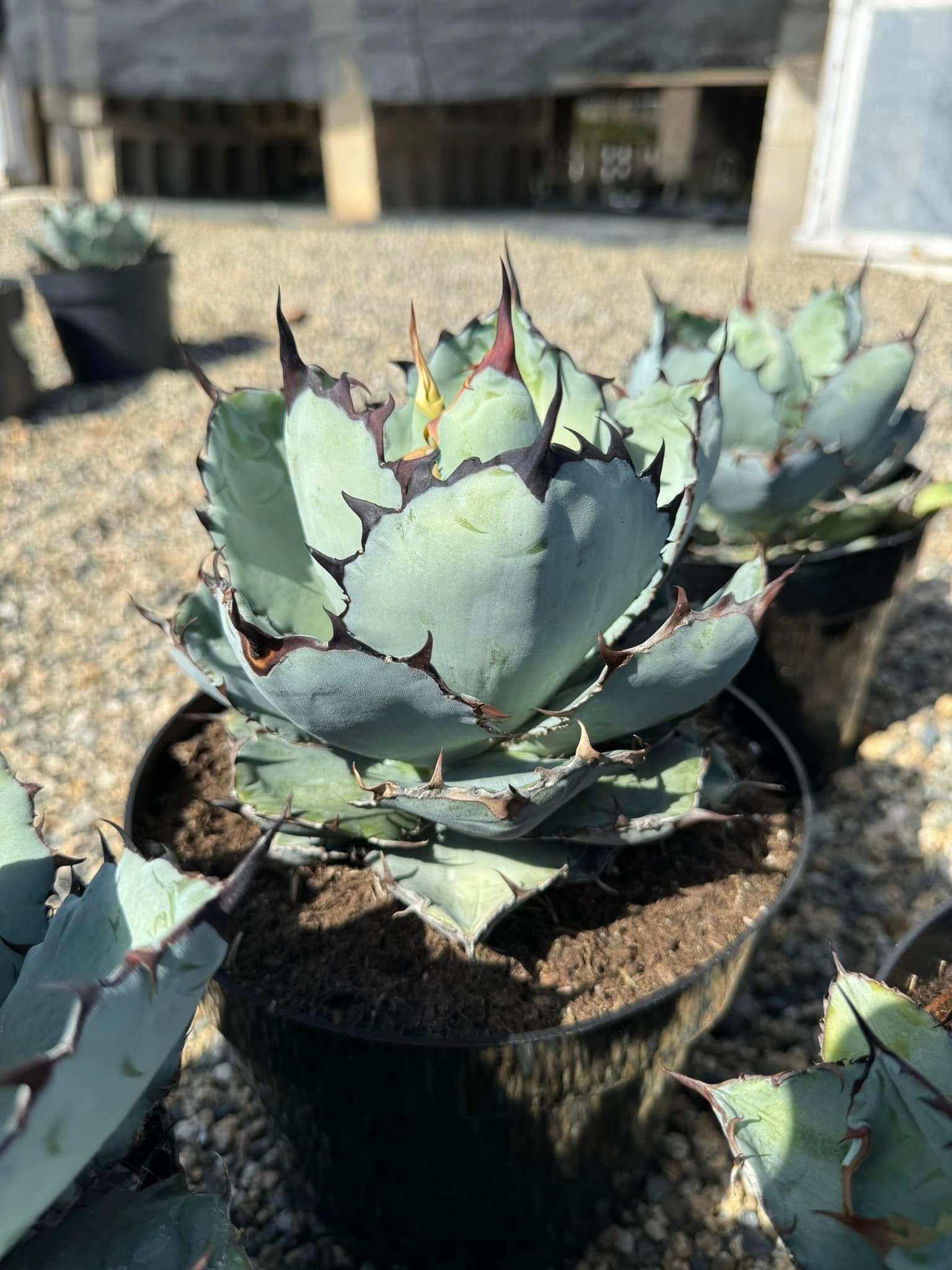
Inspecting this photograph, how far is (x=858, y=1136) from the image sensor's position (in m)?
0.59

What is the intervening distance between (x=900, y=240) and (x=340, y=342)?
312 cm

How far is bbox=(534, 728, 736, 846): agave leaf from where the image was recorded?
2.82 feet

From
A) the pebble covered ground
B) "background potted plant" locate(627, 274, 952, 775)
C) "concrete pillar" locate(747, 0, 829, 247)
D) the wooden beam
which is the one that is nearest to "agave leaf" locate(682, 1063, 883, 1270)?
the pebble covered ground

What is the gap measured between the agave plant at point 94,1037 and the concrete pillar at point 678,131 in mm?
9222

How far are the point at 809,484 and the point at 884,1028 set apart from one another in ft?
2.97

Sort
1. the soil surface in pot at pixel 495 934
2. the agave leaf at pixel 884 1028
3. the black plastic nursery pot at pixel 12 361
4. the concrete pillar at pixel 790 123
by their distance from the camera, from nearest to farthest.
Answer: the agave leaf at pixel 884 1028 → the soil surface in pot at pixel 495 934 → the black plastic nursery pot at pixel 12 361 → the concrete pillar at pixel 790 123

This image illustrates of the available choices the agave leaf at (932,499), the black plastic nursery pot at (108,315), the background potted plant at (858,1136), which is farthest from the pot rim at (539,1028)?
the black plastic nursery pot at (108,315)

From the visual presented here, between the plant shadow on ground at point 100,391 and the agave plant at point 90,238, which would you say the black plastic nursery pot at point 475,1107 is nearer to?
the plant shadow on ground at point 100,391

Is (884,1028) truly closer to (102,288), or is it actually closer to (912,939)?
(912,939)

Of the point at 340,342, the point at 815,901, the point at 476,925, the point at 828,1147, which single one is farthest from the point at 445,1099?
the point at 340,342

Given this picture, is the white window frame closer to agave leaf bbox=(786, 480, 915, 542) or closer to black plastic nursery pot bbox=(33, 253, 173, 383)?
black plastic nursery pot bbox=(33, 253, 173, 383)

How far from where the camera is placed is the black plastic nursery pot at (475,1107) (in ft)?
2.80

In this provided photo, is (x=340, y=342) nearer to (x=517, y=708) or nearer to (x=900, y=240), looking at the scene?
(x=900, y=240)

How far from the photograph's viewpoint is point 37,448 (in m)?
3.21
